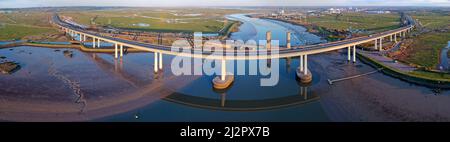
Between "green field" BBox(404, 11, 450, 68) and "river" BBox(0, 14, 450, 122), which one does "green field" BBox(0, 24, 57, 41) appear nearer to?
"river" BBox(0, 14, 450, 122)

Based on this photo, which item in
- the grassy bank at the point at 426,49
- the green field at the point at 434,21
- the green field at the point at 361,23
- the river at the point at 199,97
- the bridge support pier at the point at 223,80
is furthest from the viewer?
the green field at the point at 434,21

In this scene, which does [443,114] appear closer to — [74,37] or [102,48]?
[102,48]

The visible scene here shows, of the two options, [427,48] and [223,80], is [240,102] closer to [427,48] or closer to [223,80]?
[223,80]

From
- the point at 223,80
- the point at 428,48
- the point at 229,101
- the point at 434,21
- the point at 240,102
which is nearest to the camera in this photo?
the point at 240,102

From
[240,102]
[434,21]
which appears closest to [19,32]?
[240,102]

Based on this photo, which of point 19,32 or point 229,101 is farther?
point 19,32

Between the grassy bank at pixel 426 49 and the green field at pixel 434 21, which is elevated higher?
the green field at pixel 434 21

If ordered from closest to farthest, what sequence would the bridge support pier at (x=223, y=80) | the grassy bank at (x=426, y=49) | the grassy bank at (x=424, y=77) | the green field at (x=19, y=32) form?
the bridge support pier at (x=223, y=80)
the grassy bank at (x=424, y=77)
the grassy bank at (x=426, y=49)
the green field at (x=19, y=32)

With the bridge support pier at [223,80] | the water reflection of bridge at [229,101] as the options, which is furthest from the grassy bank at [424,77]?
the bridge support pier at [223,80]

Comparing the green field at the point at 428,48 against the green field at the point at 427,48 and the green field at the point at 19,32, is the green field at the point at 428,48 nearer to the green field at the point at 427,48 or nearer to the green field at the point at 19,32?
the green field at the point at 427,48

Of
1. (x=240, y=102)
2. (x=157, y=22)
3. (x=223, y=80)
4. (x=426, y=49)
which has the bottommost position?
(x=240, y=102)
